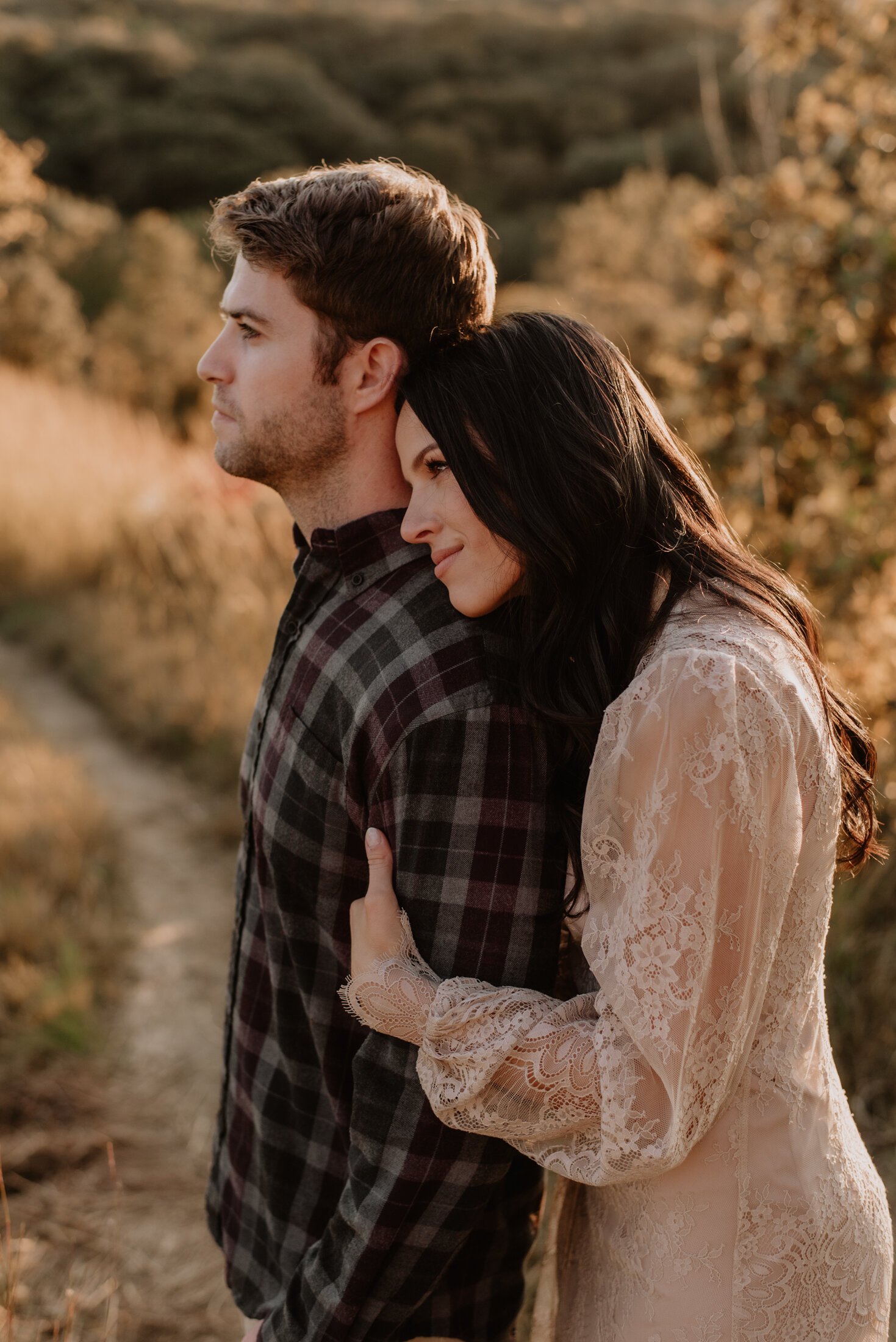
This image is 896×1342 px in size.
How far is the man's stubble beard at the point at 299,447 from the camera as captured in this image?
1.61 metres

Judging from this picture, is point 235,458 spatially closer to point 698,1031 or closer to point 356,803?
point 356,803

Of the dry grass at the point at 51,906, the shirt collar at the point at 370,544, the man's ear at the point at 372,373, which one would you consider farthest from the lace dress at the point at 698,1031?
the dry grass at the point at 51,906

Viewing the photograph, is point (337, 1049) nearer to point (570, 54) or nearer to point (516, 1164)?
point (516, 1164)

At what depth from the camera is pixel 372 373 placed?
1.60 metres

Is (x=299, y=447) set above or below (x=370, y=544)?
above

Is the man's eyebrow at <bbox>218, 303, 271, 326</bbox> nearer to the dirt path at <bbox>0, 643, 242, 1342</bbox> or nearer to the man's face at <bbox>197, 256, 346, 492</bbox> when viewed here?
the man's face at <bbox>197, 256, 346, 492</bbox>

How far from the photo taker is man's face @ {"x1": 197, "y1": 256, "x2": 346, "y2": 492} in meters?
1.61

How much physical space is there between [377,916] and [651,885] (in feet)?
1.24

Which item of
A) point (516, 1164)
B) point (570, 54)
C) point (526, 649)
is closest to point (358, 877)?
point (526, 649)

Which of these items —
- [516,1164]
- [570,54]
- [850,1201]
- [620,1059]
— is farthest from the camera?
[570,54]

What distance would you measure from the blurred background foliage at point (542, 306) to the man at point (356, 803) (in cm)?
61

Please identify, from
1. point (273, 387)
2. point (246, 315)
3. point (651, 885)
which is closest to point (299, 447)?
point (273, 387)

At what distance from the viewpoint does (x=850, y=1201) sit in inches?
52.3

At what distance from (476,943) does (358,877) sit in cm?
22
